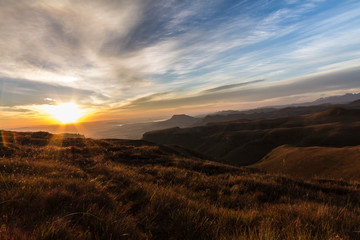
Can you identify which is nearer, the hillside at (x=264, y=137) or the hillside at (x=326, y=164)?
the hillside at (x=326, y=164)

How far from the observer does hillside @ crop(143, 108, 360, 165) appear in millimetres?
83438

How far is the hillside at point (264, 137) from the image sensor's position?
274ft

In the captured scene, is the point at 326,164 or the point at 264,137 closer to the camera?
the point at 326,164

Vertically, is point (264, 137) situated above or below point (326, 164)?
below

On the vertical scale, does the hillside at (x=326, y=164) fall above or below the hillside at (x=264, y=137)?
above

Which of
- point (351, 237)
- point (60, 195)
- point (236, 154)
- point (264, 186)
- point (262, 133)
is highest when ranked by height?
point (60, 195)

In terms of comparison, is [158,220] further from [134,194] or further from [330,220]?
[330,220]

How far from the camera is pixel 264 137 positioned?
107m

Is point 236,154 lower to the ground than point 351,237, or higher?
lower

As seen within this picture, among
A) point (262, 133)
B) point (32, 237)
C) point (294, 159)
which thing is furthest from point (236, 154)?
point (32, 237)

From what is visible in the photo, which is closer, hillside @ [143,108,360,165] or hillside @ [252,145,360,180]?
hillside @ [252,145,360,180]

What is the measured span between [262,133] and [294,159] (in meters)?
74.6

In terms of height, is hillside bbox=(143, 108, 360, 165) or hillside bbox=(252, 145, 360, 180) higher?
hillside bbox=(252, 145, 360, 180)

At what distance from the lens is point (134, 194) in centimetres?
409
